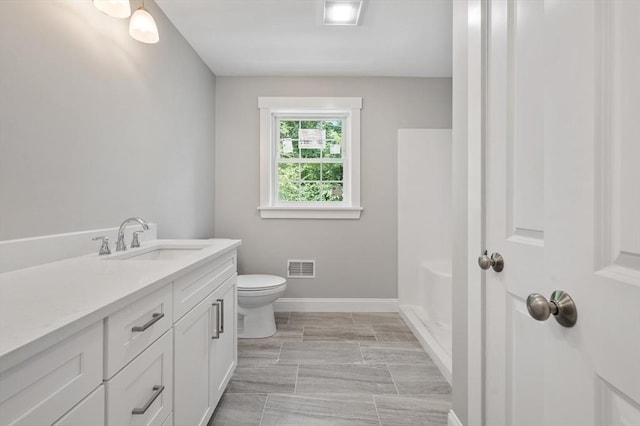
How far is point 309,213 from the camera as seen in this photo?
317 centimetres

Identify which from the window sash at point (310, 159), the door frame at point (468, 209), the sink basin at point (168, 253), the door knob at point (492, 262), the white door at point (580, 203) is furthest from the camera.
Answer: the window sash at point (310, 159)

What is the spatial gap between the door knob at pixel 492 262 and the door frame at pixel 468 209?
7cm

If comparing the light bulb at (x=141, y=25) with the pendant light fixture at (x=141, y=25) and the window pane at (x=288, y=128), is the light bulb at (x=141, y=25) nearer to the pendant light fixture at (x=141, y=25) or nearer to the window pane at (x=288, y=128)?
the pendant light fixture at (x=141, y=25)

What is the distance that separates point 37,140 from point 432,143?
2998 millimetres

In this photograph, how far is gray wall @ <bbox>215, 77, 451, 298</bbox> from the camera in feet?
10.4

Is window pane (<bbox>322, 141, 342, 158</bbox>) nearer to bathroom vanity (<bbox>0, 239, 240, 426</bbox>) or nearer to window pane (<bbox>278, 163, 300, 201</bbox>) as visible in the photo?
window pane (<bbox>278, 163, 300, 201</bbox>)

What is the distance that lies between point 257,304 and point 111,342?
6.00 feet

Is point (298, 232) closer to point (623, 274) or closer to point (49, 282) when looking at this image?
point (49, 282)

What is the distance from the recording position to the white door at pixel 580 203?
493 mm

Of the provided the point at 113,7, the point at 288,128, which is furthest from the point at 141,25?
the point at 288,128

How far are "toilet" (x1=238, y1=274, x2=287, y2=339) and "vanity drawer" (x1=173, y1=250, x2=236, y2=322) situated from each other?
0.69 metres

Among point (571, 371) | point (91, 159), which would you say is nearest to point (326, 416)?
point (571, 371)

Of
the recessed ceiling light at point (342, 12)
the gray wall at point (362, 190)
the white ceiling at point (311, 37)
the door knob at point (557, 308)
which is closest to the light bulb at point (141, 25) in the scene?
the white ceiling at point (311, 37)

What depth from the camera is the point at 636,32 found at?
477 millimetres
